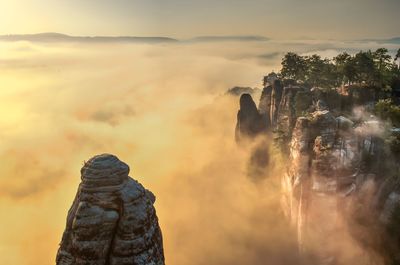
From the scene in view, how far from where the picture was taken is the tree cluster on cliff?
94.1m

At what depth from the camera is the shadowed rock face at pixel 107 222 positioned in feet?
77.6

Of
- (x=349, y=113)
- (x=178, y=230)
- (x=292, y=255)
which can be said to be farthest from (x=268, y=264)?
(x=178, y=230)

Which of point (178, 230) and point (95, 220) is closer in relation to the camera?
point (95, 220)

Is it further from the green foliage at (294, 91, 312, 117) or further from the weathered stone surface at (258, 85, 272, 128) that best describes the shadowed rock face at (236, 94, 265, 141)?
the green foliage at (294, 91, 312, 117)

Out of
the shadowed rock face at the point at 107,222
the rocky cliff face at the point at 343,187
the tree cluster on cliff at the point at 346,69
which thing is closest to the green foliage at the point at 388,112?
the rocky cliff face at the point at 343,187

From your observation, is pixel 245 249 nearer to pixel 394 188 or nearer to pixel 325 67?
pixel 394 188

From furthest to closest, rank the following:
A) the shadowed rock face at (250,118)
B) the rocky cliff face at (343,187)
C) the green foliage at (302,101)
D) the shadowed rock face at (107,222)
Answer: the shadowed rock face at (250,118) → the green foliage at (302,101) → the rocky cliff face at (343,187) → the shadowed rock face at (107,222)

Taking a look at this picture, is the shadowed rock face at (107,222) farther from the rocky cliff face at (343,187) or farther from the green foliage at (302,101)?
the green foliage at (302,101)

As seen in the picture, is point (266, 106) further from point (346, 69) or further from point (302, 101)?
point (302, 101)

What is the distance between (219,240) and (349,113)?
4469 centimetres

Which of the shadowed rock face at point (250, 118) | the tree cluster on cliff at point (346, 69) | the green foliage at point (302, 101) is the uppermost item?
the tree cluster on cliff at point (346, 69)

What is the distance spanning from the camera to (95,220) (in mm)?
23641

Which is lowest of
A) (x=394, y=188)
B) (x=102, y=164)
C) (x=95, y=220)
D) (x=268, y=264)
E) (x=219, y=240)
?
(x=219, y=240)

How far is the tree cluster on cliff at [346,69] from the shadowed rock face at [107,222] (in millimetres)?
84965
